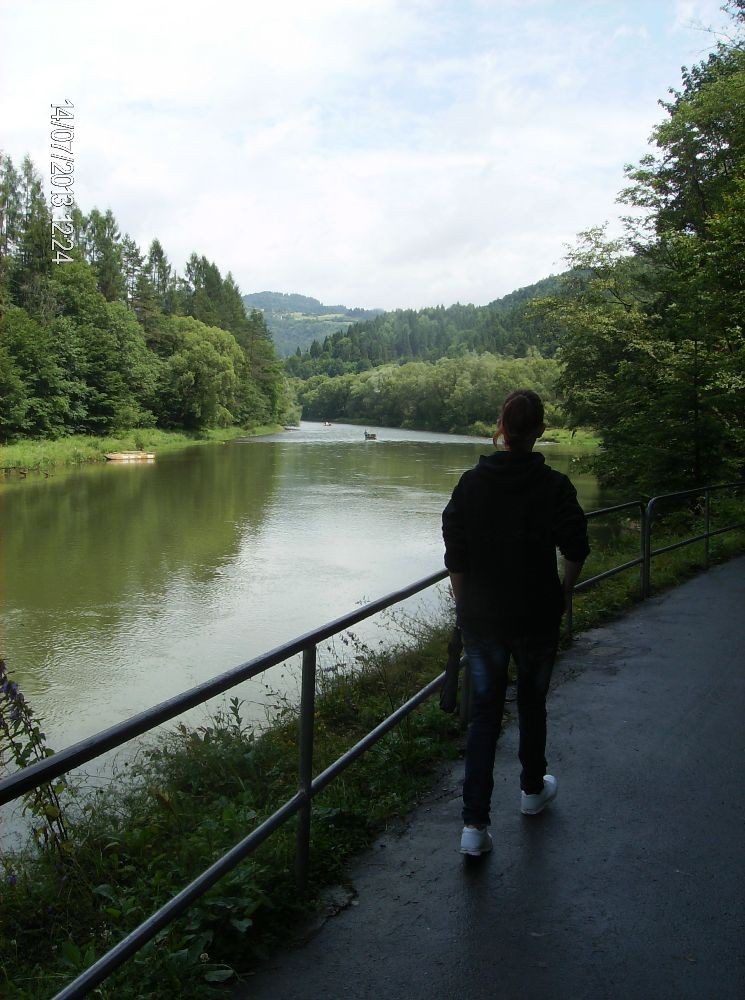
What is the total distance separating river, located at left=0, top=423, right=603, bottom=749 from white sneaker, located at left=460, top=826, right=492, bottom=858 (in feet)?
14.8

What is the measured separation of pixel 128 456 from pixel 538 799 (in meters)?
46.3

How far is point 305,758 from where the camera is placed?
3.00m

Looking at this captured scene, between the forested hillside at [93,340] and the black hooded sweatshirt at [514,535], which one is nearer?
the black hooded sweatshirt at [514,535]

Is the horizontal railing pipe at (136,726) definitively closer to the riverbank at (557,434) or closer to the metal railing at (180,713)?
the metal railing at (180,713)

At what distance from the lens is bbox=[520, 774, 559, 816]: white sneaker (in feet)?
11.8

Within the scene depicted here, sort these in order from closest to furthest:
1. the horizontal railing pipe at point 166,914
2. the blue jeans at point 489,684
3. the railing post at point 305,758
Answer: the horizontal railing pipe at point 166,914 < the railing post at point 305,758 < the blue jeans at point 489,684

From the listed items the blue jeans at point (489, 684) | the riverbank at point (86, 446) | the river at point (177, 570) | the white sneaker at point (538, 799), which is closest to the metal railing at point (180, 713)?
the blue jeans at point (489, 684)

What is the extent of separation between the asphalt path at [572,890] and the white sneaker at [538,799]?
0.04 meters

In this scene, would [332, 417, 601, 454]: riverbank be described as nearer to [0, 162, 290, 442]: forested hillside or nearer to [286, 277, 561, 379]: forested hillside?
[0, 162, 290, 442]: forested hillside

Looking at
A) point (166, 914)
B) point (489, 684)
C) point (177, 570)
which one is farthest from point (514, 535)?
point (177, 570)

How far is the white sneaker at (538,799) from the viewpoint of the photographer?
3586 mm

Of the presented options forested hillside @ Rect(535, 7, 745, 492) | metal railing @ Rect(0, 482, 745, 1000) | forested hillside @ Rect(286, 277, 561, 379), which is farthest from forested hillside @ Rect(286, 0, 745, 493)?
forested hillside @ Rect(286, 277, 561, 379)

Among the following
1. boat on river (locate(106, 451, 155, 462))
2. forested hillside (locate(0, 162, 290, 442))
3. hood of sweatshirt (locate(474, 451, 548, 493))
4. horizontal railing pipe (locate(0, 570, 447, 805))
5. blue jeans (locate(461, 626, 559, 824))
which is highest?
forested hillside (locate(0, 162, 290, 442))

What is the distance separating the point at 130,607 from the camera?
47.5 ft
